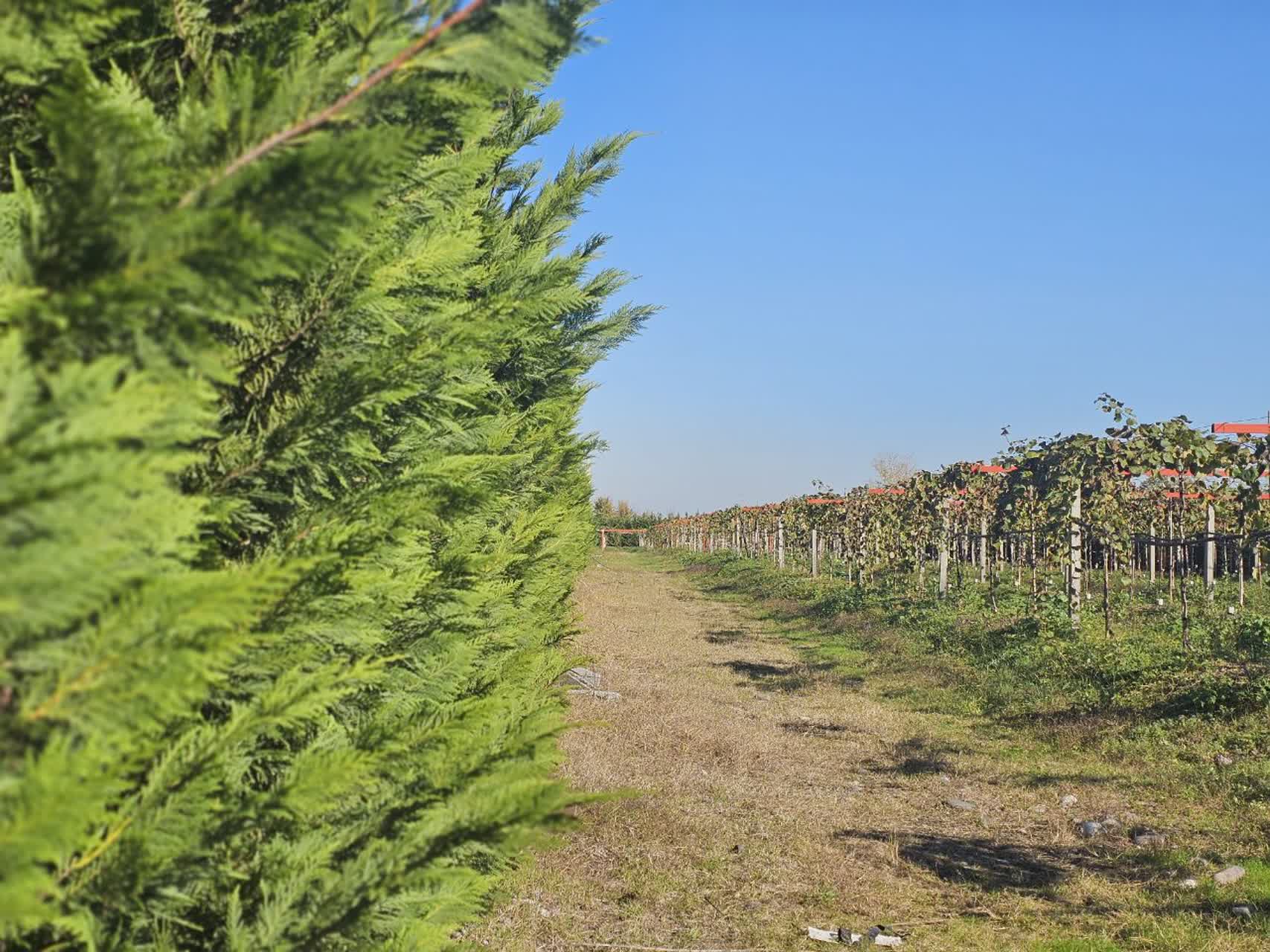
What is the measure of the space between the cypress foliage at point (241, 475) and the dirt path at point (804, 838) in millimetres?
843

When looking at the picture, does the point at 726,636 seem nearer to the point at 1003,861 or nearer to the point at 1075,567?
the point at 1075,567

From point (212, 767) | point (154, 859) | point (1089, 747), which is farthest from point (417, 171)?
point (1089, 747)

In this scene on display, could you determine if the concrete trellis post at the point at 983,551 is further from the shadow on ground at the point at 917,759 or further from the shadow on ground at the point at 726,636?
the shadow on ground at the point at 917,759

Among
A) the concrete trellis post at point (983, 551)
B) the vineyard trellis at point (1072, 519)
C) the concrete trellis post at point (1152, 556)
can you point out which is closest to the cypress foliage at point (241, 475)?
the vineyard trellis at point (1072, 519)

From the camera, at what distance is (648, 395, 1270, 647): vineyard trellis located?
45.7ft

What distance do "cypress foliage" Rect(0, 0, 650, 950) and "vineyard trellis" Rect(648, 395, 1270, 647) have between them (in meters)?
12.3

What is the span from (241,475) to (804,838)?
5.72 m

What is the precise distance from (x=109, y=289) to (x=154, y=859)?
0.99 m

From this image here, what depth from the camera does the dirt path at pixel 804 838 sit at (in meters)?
5.29

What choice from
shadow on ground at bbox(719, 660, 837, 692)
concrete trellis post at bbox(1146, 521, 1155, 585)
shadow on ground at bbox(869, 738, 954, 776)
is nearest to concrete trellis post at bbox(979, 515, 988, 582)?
concrete trellis post at bbox(1146, 521, 1155, 585)

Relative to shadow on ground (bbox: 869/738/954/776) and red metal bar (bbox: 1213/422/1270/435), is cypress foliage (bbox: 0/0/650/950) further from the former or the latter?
red metal bar (bbox: 1213/422/1270/435)

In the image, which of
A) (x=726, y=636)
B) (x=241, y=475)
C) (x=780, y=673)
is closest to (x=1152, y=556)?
(x=726, y=636)

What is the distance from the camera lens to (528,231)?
5.71 metres

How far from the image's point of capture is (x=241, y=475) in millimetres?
2072
